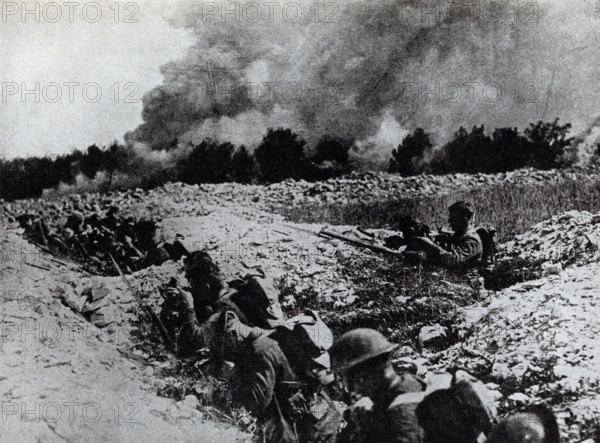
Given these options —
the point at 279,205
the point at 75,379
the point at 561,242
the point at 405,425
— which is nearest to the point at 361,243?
the point at 279,205

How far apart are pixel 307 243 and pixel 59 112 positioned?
277cm

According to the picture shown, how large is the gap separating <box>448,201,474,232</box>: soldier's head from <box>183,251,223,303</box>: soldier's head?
2.27m

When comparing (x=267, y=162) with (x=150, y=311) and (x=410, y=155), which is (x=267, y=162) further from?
(x=150, y=311)

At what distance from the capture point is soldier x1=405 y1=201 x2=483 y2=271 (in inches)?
247

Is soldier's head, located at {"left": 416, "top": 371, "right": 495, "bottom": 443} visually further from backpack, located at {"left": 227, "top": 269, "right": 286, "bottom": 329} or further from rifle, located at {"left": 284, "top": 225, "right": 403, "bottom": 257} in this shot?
backpack, located at {"left": 227, "top": 269, "right": 286, "bottom": 329}

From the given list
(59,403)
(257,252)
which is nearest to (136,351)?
(59,403)

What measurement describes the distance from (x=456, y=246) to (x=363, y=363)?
1515mm

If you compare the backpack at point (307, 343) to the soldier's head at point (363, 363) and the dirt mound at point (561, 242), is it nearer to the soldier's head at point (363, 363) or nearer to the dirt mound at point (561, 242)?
the soldier's head at point (363, 363)

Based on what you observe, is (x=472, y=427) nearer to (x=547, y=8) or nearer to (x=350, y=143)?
(x=350, y=143)

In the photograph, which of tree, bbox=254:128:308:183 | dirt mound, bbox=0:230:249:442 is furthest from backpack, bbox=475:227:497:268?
dirt mound, bbox=0:230:249:442

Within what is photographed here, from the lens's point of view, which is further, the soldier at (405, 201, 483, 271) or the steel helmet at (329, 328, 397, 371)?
the soldier at (405, 201, 483, 271)

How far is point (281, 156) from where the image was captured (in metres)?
6.61

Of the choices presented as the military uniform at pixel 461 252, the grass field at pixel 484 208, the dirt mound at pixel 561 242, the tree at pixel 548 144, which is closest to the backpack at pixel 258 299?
the grass field at pixel 484 208

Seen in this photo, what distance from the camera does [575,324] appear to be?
19.9ft
